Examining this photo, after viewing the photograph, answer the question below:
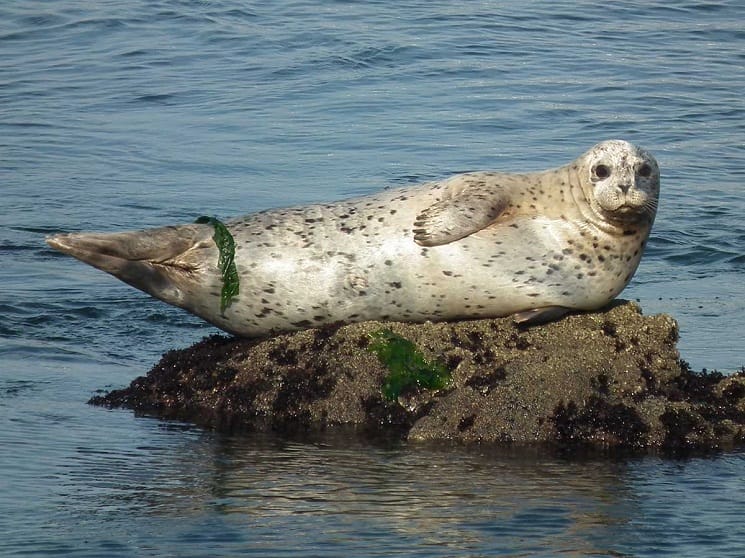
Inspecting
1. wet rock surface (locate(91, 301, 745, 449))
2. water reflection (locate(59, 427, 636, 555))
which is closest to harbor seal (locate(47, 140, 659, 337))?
wet rock surface (locate(91, 301, 745, 449))

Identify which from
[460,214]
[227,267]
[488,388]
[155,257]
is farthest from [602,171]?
[155,257]

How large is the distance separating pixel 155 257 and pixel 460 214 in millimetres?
1654

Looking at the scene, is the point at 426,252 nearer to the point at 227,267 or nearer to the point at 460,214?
the point at 460,214

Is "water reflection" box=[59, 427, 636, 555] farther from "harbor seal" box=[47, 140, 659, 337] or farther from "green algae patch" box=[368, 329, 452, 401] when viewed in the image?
"harbor seal" box=[47, 140, 659, 337]

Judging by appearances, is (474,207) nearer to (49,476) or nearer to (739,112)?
(49,476)

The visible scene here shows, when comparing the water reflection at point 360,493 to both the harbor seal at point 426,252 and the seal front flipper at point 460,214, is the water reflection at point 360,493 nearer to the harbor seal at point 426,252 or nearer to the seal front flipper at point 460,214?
the harbor seal at point 426,252

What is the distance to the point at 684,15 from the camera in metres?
24.0

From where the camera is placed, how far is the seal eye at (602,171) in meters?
7.82

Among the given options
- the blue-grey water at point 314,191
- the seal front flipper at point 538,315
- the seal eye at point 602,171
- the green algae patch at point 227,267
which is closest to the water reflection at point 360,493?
the blue-grey water at point 314,191

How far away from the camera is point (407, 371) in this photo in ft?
24.5

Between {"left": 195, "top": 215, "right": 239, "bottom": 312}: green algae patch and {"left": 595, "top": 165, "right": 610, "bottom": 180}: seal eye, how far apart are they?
191cm

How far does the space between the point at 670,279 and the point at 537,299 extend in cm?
363

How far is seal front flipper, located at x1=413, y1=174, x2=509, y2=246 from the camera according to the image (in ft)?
25.3

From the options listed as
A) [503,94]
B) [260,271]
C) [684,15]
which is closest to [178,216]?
[260,271]
